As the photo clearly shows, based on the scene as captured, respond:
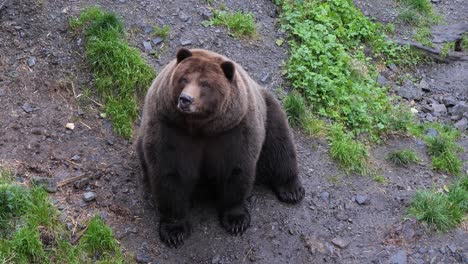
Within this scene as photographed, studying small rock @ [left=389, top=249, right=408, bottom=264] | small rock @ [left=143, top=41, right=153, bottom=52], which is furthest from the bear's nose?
small rock @ [left=143, top=41, right=153, bottom=52]

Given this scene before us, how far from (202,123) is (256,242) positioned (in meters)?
1.32

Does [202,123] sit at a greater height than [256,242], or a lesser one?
greater

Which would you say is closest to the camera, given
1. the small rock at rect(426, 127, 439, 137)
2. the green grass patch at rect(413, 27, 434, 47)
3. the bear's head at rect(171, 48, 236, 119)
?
the bear's head at rect(171, 48, 236, 119)

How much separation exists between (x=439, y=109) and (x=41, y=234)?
16.6 ft

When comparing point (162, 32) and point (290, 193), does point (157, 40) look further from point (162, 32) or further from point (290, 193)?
point (290, 193)

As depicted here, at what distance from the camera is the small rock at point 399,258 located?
5.32 m

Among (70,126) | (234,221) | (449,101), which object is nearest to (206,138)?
(234,221)

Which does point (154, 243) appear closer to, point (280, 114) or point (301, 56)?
point (280, 114)

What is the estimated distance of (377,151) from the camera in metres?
6.84

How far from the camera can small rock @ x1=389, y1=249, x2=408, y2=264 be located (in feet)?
17.5

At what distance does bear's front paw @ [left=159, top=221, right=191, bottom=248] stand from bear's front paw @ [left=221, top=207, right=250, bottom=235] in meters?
0.34

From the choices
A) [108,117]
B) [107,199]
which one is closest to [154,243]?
[107,199]

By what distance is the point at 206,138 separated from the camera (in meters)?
4.74

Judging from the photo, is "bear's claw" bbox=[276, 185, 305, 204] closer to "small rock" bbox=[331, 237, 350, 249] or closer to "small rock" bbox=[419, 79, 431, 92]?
"small rock" bbox=[331, 237, 350, 249]
